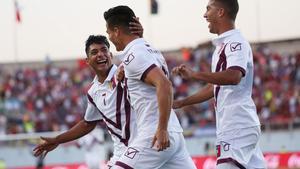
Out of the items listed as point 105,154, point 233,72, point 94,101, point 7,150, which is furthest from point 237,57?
point 7,150

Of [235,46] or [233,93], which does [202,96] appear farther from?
[235,46]

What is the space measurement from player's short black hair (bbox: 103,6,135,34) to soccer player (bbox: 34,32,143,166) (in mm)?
714

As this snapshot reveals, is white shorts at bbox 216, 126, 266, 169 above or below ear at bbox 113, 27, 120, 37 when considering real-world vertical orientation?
below

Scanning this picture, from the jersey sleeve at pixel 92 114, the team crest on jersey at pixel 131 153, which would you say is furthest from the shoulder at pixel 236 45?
the jersey sleeve at pixel 92 114

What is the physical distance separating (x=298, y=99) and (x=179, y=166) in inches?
751

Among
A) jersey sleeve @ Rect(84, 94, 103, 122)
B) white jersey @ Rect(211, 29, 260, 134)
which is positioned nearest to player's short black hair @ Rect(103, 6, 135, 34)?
white jersey @ Rect(211, 29, 260, 134)

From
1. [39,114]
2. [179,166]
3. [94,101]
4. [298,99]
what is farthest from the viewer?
[39,114]

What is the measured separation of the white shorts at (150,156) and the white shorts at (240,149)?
537 millimetres

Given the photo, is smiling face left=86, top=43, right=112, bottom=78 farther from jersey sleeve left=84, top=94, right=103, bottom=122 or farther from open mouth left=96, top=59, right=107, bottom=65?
jersey sleeve left=84, top=94, right=103, bottom=122

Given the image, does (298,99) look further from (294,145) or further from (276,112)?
(294,145)

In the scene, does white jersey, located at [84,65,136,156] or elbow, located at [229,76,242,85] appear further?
white jersey, located at [84,65,136,156]

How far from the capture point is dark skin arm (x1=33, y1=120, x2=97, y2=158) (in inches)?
328

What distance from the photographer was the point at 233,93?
287 inches

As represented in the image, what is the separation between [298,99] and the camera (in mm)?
25406
